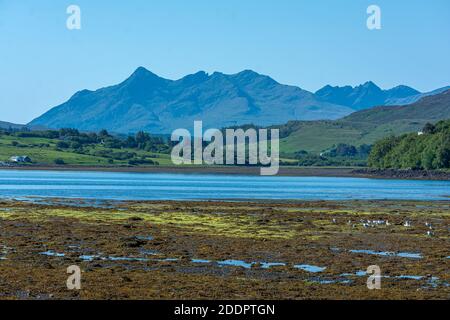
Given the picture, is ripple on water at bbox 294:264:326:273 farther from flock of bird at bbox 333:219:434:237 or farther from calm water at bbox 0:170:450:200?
calm water at bbox 0:170:450:200

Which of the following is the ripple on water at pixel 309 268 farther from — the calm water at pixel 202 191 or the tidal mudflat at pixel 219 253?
the calm water at pixel 202 191

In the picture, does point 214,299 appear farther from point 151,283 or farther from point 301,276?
point 301,276

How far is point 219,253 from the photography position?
42.9m

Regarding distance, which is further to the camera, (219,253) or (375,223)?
(375,223)

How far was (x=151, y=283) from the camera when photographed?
108 feet

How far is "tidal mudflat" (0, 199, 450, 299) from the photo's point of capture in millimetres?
32094

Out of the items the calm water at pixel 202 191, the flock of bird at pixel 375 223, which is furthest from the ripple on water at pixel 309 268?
the calm water at pixel 202 191

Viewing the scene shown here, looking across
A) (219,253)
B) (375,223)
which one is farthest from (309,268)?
(375,223)

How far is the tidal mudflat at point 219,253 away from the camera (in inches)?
1264

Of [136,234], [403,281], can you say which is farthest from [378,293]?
[136,234]

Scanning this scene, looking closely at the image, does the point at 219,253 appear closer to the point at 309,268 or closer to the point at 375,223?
the point at 309,268

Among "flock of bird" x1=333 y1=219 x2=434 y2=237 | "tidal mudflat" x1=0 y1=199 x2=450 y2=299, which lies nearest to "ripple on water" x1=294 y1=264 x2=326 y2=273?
"tidal mudflat" x1=0 y1=199 x2=450 y2=299
